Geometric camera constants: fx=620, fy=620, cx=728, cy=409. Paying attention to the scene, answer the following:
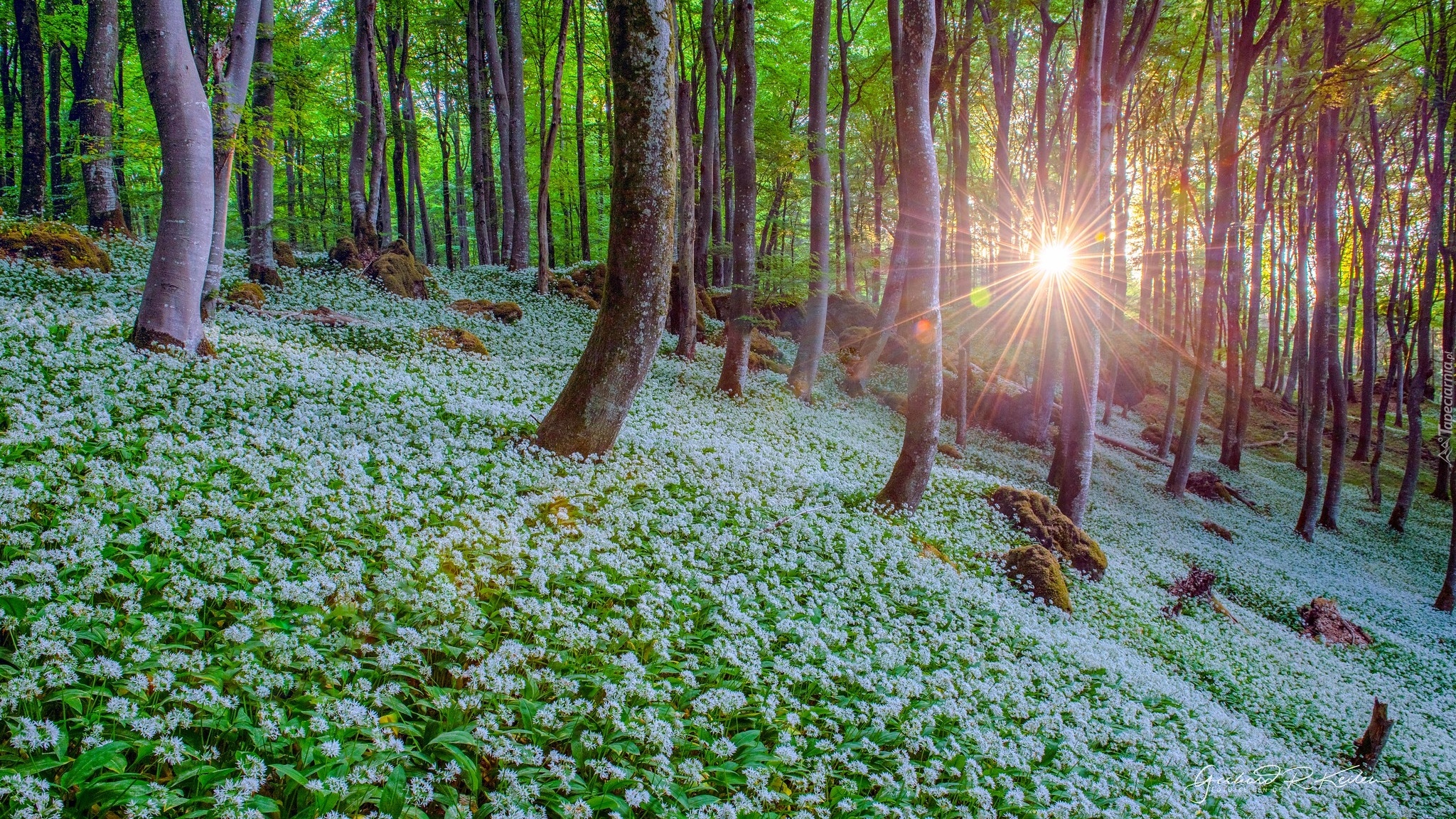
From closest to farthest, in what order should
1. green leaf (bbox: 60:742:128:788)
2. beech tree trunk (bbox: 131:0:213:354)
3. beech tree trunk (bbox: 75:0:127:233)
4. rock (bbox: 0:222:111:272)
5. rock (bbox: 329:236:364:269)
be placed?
1. green leaf (bbox: 60:742:128:788)
2. beech tree trunk (bbox: 131:0:213:354)
3. rock (bbox: 0:222:111:272)
4. beech tree trunk (bbox: 75:0:127:233)
5. rock (bbox: 329:236:364:269)

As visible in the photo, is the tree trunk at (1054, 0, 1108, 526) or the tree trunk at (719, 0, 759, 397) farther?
the tree trunk at (719, 0, 759, 397)

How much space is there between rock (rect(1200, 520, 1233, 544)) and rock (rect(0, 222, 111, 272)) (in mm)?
22839

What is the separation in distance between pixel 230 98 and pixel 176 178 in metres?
2.62

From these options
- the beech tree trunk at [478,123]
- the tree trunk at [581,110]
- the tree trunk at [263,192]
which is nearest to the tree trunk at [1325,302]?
the tree trunk at [581,110]

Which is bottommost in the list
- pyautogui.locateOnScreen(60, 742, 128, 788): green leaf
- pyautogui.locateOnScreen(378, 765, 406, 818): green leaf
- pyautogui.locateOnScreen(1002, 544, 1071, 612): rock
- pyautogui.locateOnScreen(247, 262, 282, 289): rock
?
pyautogui.locateOnScreen(1002, 544, 1071, 612): rock

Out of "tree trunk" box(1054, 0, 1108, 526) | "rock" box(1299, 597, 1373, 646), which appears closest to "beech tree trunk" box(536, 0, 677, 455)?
"tree trunk" box(1054, 0, 1108, 526)

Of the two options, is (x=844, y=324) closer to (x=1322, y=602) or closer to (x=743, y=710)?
(x=1322, y=602)

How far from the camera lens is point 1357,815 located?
5.38m

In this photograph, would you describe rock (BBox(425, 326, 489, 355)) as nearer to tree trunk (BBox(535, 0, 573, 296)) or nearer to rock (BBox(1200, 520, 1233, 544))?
tree trunk (BBox(535, 0, 573, 296))

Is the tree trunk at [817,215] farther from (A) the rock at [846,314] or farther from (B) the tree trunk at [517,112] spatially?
(B) the tree trunk at [517,112]

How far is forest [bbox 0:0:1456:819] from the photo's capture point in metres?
3.04

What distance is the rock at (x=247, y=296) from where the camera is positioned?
37.8 ft

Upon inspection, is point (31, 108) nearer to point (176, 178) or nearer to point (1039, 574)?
point (176, 178)

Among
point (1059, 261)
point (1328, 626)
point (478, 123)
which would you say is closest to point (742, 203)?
point (1059, 261)
